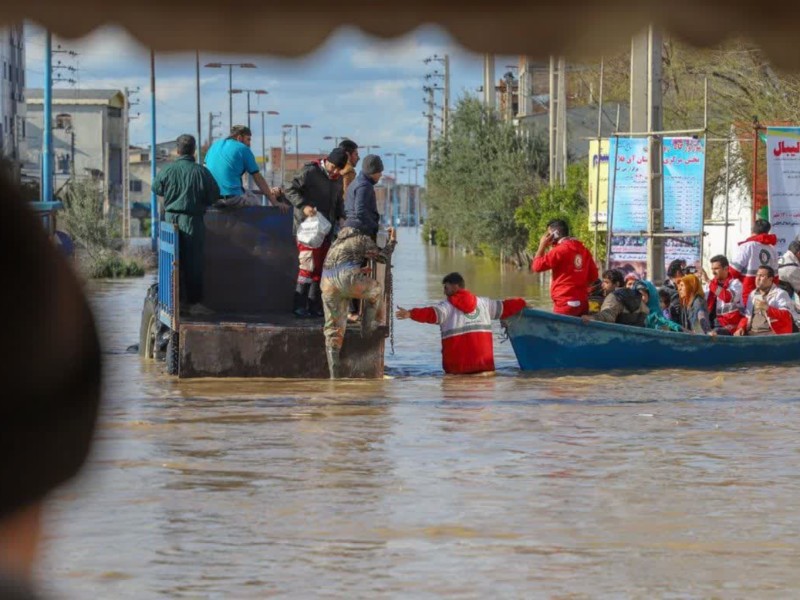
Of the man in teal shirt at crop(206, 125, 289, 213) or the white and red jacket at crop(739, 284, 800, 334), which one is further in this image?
the white and red jacket at crop(739, 284, 800, 334)

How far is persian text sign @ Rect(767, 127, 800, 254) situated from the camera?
18.6 m

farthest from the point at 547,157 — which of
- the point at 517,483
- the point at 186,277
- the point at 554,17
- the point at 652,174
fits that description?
the point at 554,17

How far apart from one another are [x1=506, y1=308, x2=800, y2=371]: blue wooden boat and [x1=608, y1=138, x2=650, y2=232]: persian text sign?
5.02m

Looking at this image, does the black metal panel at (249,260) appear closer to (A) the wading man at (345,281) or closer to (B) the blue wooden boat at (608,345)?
(A) the wading man at (345,281)

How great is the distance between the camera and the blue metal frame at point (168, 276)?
46.6ft

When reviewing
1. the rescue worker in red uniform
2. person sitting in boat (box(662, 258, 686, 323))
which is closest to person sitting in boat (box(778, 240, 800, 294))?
person sitting in boat (box(662, 258, 686, 323))

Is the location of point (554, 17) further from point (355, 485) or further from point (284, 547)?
point (355, 485)

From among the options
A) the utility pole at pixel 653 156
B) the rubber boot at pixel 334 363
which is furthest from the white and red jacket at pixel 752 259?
the rubber boot at pixel 334 363

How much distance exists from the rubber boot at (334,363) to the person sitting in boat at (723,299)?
5168 mm

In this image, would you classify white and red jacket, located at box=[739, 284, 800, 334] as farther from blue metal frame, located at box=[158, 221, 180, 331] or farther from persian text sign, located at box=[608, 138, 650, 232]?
blue metal frame, located at box=[158, 221, 180, 331]

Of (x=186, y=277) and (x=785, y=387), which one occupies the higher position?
(x=186, y=277)

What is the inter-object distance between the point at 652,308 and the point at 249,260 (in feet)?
14.8

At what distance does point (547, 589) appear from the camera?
6508mm

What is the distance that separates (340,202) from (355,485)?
20.5 feet
